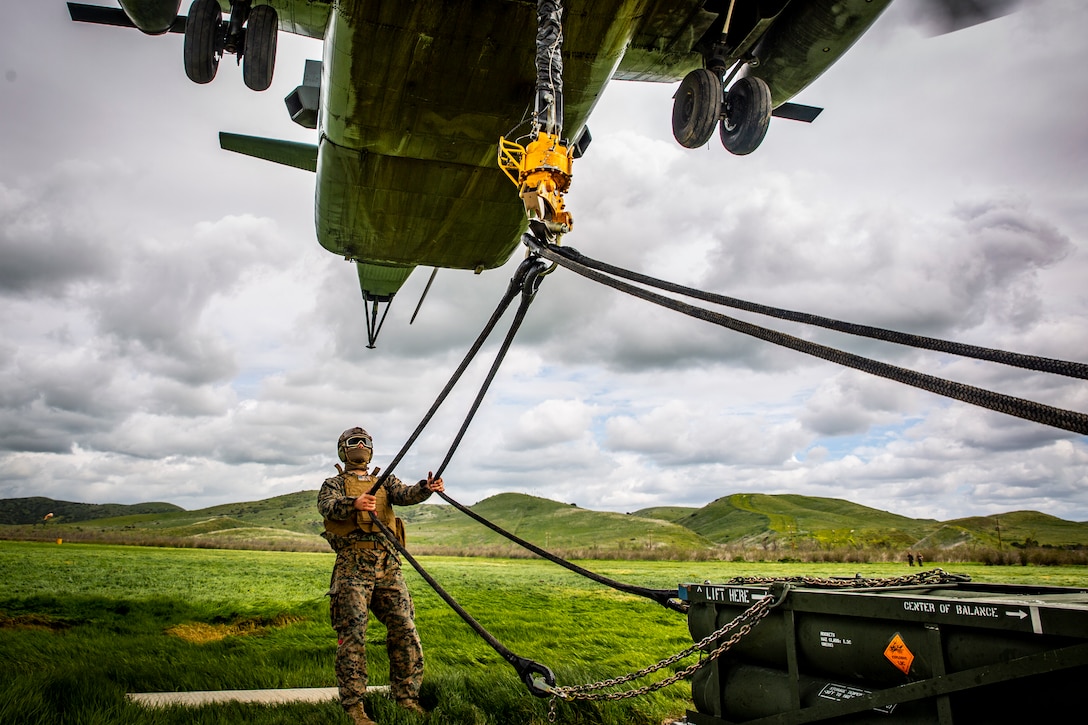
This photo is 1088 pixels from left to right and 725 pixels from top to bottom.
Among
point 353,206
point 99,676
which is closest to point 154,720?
point 99,676

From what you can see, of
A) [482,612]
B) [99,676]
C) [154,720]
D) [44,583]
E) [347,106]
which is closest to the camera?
[154,720]

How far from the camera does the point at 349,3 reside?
571cm

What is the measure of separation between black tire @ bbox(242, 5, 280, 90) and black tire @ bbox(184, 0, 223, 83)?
1.39 ft

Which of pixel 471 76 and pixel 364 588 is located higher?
pixel 471 76

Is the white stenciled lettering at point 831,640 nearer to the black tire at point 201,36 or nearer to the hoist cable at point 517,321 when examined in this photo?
the hoist cable at point 517,321

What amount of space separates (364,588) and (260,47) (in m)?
6.30

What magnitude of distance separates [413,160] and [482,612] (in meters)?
8.61

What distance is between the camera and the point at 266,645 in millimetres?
8383

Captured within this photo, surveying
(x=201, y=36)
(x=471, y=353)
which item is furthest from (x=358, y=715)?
(x=201, y=36)

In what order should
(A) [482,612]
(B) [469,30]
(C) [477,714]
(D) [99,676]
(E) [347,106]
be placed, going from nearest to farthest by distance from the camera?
1. (C) [477,714]
2. (D) [99,676]
3. (B) [469,30]
4. (E) [347,106]
5. (A) [482,612]

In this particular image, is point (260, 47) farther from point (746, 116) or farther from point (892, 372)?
point (892, 372)

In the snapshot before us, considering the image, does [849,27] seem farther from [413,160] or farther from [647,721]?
[647,721]

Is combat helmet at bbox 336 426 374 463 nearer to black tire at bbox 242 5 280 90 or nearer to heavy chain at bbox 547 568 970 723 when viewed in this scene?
heavy chain at bbox 547 568 970 723

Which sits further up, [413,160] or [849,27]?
[849,27]
